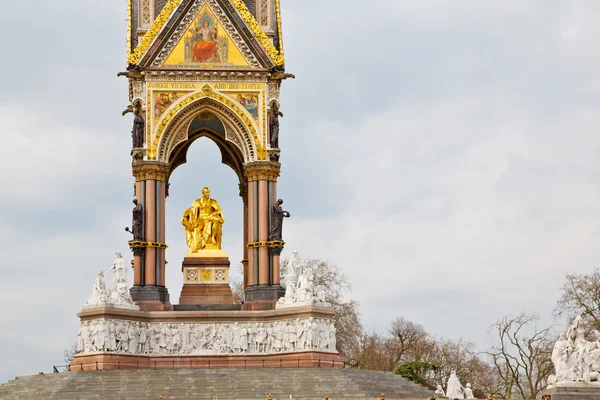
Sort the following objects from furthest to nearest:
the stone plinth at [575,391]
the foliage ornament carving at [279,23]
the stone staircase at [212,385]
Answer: the foliage ornament carving at [279,23], the stone staircase at [212,385], the stone plinth at [575,391]

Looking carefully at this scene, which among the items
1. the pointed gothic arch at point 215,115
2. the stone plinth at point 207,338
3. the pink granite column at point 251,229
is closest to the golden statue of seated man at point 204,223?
the pink granite column at point 251,229

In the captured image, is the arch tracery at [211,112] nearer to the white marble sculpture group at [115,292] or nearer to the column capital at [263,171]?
the column capital at [263,171]

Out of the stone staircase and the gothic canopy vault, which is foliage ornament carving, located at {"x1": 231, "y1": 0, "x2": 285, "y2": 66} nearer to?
the gothic canopy vault

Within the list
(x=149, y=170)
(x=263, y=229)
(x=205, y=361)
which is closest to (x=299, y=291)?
(x=263, y=229)

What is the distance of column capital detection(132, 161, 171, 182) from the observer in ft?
169

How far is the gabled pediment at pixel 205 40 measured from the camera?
172 ft

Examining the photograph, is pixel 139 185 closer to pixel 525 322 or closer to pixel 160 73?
pixel 160 73

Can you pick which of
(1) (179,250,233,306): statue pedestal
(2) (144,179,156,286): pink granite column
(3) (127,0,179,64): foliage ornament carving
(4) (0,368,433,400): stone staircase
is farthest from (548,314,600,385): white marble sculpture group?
(3) (127,0,179,64): foliage ornament carving

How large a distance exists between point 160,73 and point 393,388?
15547 millimetres

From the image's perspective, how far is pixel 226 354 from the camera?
50.2 meters

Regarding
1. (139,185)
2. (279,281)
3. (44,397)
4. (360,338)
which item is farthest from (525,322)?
(44,397)

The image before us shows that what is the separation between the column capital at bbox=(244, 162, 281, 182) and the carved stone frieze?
3.89 meters

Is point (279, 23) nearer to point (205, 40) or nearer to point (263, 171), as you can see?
point (205, 40)

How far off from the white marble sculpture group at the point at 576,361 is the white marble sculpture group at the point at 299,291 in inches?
550
